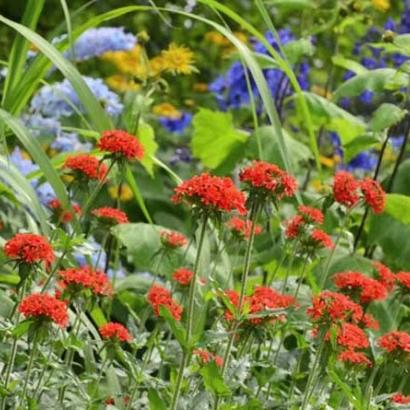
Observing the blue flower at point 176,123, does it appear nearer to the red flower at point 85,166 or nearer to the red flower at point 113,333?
the red flower at point 85,166

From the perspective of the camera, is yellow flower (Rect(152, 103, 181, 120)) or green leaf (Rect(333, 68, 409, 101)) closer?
green leaf (Rect(333, 68, 409, 101))

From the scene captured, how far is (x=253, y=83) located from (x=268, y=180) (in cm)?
238

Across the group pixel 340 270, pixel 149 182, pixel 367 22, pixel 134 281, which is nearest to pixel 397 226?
pixel 340 270

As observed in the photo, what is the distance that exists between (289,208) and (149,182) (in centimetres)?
57

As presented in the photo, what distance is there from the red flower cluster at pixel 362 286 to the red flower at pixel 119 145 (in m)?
0.48

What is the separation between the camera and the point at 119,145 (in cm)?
192

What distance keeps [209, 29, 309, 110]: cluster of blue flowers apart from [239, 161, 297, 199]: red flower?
178 centimetres

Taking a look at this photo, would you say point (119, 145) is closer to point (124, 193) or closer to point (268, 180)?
point (268, 180)

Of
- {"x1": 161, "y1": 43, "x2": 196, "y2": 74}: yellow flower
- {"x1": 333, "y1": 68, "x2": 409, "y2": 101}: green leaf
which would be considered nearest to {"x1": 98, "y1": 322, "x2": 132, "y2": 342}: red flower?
{"x1": 333, "y1": 68, "x2": 409, "y2": 101}: green leaf

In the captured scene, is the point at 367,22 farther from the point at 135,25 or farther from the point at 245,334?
the point at 135,25

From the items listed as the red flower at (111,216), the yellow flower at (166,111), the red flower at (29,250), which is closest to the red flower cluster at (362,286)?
the red flower at (111,216)

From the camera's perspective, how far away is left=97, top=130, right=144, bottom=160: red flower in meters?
1.91

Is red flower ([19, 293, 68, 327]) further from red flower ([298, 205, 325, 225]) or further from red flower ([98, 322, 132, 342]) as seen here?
red flower ([298, 205, 325, 225])

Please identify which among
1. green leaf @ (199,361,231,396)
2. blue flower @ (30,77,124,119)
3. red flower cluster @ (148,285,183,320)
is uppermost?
red flower cluster @ (148,285,183,320)
